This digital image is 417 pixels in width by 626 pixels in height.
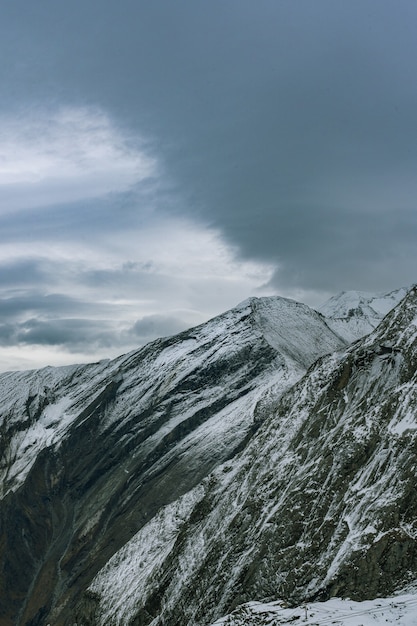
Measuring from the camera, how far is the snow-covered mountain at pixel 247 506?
49.2 meters

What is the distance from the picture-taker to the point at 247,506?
6812 centimetres

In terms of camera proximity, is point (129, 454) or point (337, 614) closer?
point (337, 614)

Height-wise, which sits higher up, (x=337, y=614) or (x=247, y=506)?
(x=247, y=506)

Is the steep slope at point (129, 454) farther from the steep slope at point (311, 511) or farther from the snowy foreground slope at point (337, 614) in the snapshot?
the snowy foreground slope at point (337, 614)

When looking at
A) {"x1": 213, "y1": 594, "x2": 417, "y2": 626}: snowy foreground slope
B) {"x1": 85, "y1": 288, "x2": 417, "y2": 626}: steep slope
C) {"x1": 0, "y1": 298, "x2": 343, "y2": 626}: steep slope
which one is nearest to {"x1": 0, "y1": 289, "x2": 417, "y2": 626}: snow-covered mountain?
{"x1": 85, "y1": 288, "x2": 417, "y2": 626}: steep slope

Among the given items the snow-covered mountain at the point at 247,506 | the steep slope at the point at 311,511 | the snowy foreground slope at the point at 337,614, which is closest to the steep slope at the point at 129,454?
the snow-covered mountain at the point at 247,506

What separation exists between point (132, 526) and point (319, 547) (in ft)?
323

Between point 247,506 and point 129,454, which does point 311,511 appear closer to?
point 247,506

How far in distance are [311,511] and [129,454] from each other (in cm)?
12627

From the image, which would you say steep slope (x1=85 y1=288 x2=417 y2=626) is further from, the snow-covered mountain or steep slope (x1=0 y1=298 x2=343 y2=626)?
steep slope (x1=0 y1=298 x2=343 y2=626)

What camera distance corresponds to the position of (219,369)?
179m

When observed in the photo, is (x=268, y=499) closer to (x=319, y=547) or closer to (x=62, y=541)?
(x=319, y=547)

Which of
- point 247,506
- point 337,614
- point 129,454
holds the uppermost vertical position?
point 129,454

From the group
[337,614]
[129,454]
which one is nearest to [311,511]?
[337,614]
